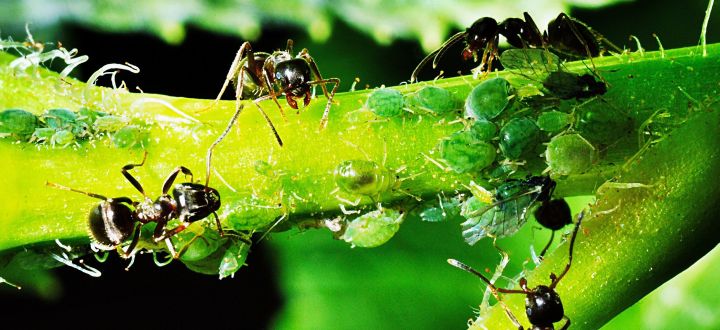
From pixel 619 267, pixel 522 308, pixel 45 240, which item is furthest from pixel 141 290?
pixel 619 267

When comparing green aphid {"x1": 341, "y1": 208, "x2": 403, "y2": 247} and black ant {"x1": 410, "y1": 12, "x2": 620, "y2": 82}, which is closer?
green aphid {"x1": 341, "y1": 208, "x2": 403, "y2": 247}

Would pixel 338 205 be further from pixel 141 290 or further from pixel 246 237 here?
pixel 141 290

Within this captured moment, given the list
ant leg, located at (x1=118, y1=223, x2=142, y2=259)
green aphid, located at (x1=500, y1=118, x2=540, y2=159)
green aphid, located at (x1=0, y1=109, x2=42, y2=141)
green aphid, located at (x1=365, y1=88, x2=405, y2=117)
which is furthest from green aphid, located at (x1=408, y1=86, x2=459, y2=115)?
green aphid, located at (x1=0, y1=109, x2=42, y2=141)

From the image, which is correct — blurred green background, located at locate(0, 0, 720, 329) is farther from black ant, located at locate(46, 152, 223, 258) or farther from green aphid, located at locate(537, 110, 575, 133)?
green aphid, located at locate(537, 110, 575, 133)

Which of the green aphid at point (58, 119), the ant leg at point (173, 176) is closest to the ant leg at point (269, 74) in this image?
the ant leg at point (173, 176)

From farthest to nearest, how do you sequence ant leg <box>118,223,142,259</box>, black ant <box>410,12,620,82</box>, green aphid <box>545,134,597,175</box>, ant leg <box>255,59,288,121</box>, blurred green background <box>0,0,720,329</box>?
blurred green background <box>0,0,720,329</box> < ant leg <box>255,59,288,121</box> < black ant <box>410,12,620,82</box> < ant leg <box>118,223,142,259</box> < green aphid <box>545,134,597,175</box>

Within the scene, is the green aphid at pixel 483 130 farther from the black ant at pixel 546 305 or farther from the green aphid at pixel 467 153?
the black ant at pixel 546 305

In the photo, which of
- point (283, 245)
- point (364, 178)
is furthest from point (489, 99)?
point (283, 245)
